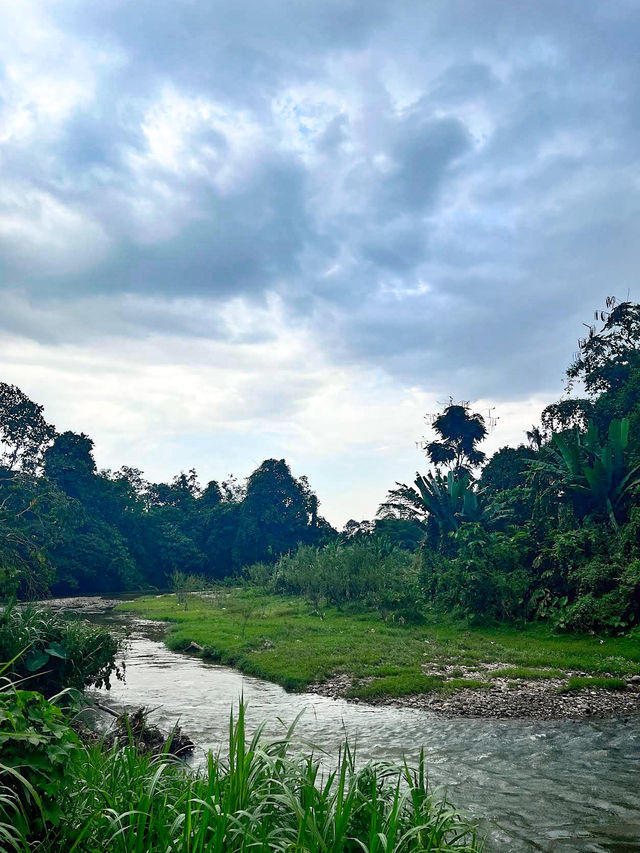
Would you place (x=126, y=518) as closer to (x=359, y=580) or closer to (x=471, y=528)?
(x=359, y=580)

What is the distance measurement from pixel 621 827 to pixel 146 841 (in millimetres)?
5395

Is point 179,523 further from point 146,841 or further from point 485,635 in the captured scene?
point 146,841

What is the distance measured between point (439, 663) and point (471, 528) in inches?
353

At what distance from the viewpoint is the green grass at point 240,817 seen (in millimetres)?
3076

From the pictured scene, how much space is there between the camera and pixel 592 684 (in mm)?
12484

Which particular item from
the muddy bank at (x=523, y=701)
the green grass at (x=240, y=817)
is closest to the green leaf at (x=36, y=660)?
the green grass at (x=240, y=817)

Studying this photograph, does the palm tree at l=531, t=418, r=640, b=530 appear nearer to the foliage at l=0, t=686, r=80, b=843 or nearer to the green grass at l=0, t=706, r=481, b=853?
the green grass at l=0, t=706, r=481, b=853

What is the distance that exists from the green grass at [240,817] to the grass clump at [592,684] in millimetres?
9613

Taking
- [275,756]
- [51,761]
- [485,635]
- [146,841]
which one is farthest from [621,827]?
[485,635]

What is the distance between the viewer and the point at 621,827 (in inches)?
254

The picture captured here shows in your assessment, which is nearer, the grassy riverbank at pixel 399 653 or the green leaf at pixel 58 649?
the green leaf at pixel 58 649

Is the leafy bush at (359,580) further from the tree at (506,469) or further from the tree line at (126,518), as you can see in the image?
the tree line at (126,518)

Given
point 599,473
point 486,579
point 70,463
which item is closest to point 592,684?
point 486,579

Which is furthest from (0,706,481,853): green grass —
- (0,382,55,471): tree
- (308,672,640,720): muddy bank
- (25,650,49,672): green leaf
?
(0,382,55,471): tree
